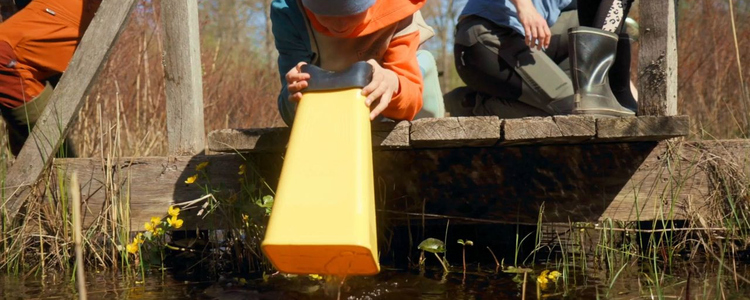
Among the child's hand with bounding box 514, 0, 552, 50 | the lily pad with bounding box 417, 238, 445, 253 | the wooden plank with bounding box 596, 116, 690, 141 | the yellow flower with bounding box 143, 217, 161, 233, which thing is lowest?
the lily pad with bounding box 417, 238, 445, 253

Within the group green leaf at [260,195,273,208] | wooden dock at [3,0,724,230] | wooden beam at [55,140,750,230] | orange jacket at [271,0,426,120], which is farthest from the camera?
wooden beam at [55,140,750,230]

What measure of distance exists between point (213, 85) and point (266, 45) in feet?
11.8

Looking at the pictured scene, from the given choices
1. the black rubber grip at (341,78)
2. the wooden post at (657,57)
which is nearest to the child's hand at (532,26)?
the wooden post at (657,57)

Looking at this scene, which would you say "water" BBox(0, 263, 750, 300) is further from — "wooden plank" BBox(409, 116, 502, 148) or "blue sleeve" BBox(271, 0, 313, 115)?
"blue sleeve" BBox(271, 0, 313, 115)

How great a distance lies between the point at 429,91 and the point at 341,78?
4.06ft

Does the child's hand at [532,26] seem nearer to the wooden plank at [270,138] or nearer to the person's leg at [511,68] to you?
the person's leg at [511,68]

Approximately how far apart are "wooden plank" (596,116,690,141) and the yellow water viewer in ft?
3.08

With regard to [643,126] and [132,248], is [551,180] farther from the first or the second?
[132,248]

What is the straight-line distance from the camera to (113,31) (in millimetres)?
3529

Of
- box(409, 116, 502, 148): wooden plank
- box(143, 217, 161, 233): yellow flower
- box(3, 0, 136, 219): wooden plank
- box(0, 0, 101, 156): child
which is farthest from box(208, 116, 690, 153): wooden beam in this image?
box(0, 0, 101, 156): child

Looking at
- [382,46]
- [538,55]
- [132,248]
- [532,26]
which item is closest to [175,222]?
[132,248]

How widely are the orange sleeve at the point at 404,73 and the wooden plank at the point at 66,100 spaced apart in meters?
1.40

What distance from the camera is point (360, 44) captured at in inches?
109

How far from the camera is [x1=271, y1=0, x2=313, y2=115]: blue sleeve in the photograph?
2.92m
